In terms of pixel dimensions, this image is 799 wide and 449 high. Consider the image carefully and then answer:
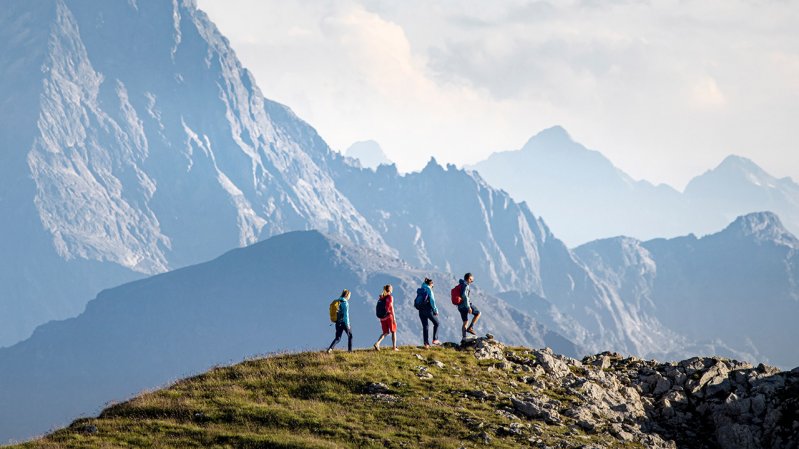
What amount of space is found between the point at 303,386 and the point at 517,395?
380 inches

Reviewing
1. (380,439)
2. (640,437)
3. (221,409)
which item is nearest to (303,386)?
(221,409)

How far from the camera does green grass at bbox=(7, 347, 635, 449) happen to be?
106 ft

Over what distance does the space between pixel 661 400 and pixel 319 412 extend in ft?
54.4

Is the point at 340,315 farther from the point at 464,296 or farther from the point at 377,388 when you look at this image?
the point at 464,296

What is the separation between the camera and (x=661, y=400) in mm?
39875

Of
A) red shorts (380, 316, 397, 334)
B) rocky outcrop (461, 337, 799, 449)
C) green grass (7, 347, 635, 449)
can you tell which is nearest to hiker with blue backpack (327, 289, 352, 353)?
green grass (7, 347, 635, 449)

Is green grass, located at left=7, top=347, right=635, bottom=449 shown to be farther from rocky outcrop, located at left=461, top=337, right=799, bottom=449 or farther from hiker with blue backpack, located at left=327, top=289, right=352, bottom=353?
hiker with blue backpack, located at left=327, top=289, right=352, bottom=353

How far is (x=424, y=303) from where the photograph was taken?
4553cm

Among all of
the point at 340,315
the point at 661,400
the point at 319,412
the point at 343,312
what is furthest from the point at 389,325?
the point at 661,400

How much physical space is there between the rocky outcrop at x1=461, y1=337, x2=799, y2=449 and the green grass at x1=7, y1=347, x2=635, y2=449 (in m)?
0.79

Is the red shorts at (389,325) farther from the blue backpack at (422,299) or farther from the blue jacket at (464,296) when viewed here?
the blue jacket at (464,296)

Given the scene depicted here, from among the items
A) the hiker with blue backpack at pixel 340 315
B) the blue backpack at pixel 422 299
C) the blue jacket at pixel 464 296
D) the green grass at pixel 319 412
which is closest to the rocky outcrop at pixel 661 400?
the green grass at pixel 319 412

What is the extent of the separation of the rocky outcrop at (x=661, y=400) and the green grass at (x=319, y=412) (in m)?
0.79

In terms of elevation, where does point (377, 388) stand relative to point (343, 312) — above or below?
below
